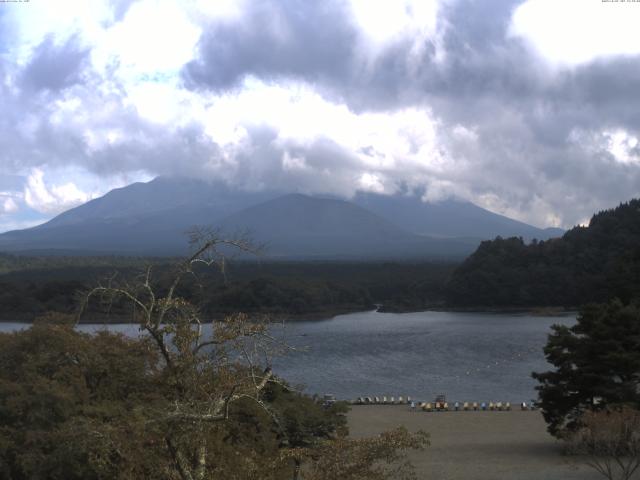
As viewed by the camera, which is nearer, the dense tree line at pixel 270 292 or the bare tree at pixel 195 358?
the bare tree at pixel 195 358

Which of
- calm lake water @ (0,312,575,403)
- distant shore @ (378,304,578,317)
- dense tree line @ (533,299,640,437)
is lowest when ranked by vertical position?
calm lake water @ (0,312,575,403)

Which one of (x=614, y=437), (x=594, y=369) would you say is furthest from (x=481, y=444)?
(x=614, y=437)

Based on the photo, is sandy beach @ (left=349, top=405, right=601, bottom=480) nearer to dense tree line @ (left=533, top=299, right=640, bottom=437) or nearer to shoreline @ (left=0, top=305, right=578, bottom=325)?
dense tree line @ (left=533, top=299, right=640, bottom=437)

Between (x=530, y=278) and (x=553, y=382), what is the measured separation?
4121 centimetres

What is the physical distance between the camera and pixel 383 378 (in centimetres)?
2619

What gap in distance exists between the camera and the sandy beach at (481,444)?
12.0 metres

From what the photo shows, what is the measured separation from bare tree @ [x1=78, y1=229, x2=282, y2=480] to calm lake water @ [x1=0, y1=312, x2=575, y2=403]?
11769 mm

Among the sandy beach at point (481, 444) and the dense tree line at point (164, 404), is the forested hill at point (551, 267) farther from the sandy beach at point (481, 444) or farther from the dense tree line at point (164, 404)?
the dense tree line at point (164, 404)

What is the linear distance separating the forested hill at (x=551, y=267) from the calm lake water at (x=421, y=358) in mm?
5780

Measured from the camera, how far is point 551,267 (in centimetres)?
5284


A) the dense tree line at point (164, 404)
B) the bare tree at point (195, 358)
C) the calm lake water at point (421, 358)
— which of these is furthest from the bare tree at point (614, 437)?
the calm lake water at point (421, 358)

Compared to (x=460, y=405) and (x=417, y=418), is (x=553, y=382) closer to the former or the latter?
(x=417, y=418)

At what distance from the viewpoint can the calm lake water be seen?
945 inches

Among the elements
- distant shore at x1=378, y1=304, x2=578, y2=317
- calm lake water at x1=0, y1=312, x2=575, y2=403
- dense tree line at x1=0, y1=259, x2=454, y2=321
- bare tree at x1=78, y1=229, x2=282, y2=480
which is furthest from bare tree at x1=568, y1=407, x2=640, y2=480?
distant shore at x1=378, y1=304, x2=578, y2=317
